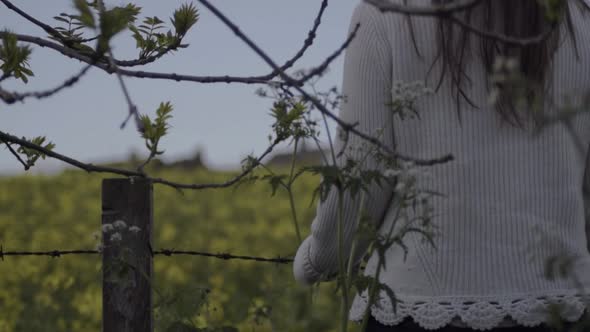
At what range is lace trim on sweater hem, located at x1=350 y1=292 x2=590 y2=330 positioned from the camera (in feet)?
5.85

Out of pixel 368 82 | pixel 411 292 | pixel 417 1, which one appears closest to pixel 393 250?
pixel 411 292

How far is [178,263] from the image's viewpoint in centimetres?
683

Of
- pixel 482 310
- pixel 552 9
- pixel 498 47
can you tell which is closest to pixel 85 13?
pixel 552 9

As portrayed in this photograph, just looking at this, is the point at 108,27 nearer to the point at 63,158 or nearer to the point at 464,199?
the point at 63,158

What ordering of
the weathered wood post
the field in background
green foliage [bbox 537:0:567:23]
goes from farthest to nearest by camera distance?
1. the field in background
2. the weathered wood post
3. green foliage [bbox 537:0:567:23]

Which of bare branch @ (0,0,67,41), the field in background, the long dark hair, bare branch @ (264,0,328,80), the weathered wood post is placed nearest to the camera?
bare branch @ (264,0,328,80)

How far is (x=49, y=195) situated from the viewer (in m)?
10.4

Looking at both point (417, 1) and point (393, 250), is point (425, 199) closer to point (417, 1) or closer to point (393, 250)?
point (393, 250)

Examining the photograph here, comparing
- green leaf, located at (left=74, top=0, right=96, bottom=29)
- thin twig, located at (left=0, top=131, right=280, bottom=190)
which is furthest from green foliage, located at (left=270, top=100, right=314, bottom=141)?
green leaf, located at (left=74, top=0, right=96, bottom=29)

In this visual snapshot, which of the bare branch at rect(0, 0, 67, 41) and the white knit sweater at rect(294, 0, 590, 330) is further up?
the bare branch at rect(0, 0, 67, 41)

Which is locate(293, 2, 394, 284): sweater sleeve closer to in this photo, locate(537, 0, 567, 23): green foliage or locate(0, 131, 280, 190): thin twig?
locate(0, 131, 280, 190): thin twig

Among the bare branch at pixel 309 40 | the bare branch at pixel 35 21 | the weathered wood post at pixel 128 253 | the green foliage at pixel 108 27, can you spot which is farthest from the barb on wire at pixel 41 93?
the weathered wood post at pixel 128 253

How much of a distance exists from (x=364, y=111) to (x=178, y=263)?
16.9ft

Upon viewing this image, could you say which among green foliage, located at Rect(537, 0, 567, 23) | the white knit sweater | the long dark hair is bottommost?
the white knit sweater
